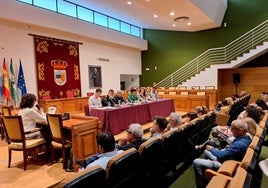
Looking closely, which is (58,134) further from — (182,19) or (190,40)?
(190,40)

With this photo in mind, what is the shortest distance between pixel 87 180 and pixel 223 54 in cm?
1161

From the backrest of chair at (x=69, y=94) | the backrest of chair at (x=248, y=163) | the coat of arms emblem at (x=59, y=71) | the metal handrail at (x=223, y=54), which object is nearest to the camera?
the backrest of chair at (x=248, y=163)

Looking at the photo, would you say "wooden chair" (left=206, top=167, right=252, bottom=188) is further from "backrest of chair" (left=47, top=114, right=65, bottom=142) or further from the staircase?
the staircase

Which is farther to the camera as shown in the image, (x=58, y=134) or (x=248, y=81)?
(x=248, y=81)

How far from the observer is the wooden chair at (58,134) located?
3406 millimetres

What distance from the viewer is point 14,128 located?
11.2 feet

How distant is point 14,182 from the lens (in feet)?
10.0

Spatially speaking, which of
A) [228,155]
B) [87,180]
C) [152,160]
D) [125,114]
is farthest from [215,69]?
[87,180]

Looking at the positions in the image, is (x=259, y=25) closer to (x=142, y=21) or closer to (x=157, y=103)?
(x=142, y=21)

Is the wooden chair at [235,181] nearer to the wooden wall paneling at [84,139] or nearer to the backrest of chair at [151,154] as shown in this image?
the backrest of chair at [151,154]

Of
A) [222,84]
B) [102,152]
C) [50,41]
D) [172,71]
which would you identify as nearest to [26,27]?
[50,41]

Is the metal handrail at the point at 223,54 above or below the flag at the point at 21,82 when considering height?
above

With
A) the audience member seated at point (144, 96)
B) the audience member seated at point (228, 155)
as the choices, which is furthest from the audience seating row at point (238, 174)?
the audience member seated at point (144, 96)

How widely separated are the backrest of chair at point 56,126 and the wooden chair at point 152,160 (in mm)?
1765
